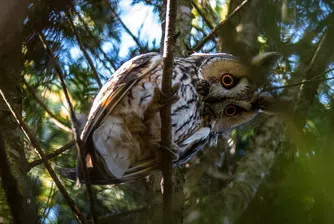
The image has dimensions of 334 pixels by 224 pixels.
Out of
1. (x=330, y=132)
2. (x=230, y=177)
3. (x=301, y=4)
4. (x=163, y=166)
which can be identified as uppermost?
(x=301, y=4)

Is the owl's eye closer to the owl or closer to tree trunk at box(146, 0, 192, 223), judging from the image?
the owl

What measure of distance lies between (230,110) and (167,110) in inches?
36.4

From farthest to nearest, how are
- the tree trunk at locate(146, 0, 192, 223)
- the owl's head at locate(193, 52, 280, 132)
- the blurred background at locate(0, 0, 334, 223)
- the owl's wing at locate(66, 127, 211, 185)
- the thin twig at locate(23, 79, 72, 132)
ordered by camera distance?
the thin twig at locate(23, 79, 72, 132) → the owl's head at locate(193, 52, 280, 132) → the tree trunk at locate(146, 0, 192, 223) → the owl's wing at locate(66, 127, 211, 185) → the blurred background at locate(0, 0, 334, 223)

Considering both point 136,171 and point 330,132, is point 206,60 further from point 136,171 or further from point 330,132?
point 330,132

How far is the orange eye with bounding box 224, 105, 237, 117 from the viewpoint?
307 cm

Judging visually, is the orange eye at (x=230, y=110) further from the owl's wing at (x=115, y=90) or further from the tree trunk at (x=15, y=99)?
the tree trunk at (x=15, y=99)

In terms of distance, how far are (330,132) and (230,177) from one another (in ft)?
7.57

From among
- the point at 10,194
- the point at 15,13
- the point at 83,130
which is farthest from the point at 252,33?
the point at 10,194

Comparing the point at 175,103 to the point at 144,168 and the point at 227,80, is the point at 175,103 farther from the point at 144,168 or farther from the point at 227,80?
the point at 227,80

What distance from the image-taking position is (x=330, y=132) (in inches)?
54.7

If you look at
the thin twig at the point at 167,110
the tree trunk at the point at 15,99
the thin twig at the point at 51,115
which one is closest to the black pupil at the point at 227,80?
the thin twig at the point at 167,110

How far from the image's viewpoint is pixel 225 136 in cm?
401

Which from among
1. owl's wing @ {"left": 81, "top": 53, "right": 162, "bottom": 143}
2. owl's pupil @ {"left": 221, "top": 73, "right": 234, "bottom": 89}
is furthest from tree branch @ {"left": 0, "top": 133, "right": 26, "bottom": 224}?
owl's pupil @ {"left": 221, "top": 73, "right": 234, "bottom": 89}

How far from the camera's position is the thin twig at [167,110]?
197cm
